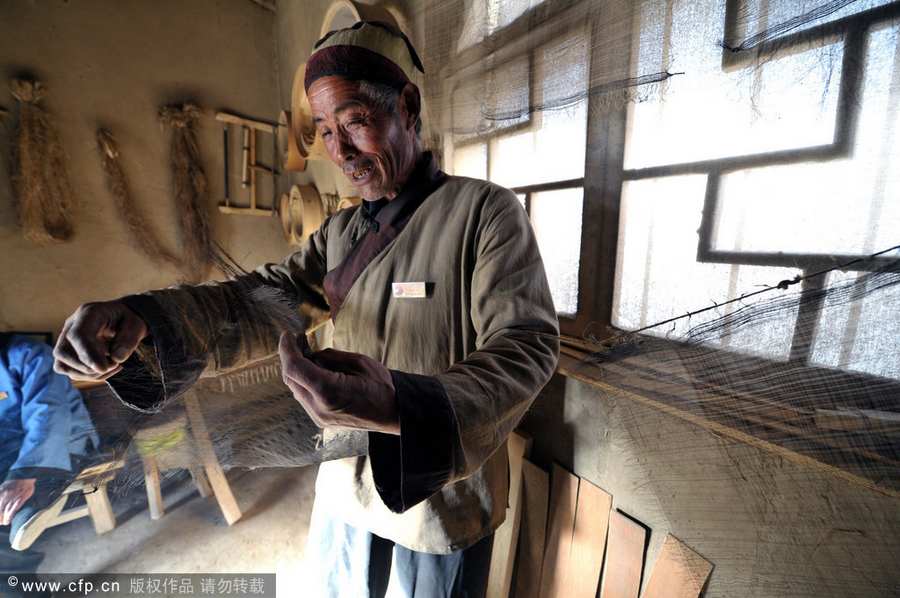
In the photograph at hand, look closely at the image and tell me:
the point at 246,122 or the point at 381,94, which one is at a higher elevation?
the point at 246,122

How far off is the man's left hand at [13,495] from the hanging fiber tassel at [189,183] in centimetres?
181

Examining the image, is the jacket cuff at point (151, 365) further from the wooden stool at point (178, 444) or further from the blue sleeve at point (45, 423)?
the blue sleeve at point (45, 423)

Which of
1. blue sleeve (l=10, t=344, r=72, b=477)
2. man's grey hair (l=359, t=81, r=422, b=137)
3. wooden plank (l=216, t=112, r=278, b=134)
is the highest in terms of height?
wooden plank (l=216, t=112, r=278, b=134)

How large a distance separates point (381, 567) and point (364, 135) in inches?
40.8

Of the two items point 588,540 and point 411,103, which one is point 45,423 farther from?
point 588,540

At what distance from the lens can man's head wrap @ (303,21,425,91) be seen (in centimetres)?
66

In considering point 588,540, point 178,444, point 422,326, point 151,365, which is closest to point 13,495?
point 178,444

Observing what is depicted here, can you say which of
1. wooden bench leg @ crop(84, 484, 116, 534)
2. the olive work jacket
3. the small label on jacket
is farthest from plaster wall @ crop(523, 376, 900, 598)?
wooden bench leg @ crop(84, 484, 116, 534)

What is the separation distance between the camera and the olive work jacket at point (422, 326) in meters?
0.39

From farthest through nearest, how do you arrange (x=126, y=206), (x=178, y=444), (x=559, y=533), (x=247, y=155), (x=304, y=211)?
(x=247, y=155) → (x=126, y=206) → (x=304, y=211) → (x=559, y=533) → (x=178, y=444)

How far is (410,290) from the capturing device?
0.65 m

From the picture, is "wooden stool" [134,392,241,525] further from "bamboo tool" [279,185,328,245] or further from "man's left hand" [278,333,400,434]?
"bamboo tool" [279,185,328,245]

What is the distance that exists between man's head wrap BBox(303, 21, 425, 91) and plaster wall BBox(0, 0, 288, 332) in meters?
2.27

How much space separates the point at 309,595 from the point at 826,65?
2175 millimetres
